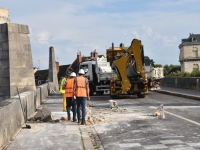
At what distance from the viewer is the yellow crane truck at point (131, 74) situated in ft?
85.7

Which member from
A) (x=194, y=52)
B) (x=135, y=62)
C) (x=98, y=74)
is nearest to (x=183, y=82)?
(x=98, y=74)

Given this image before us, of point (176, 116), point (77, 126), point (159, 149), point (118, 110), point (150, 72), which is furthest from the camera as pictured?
point (150, 72)

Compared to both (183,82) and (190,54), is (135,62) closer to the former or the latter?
(183,82)

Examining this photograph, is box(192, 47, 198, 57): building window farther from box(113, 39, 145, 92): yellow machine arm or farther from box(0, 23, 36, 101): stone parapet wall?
box(0, 23, 36, 101): stone parapet wall

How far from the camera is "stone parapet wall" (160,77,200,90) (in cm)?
3312

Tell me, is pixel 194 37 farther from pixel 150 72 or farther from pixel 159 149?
pixel 159 149

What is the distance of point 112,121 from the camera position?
1434 cm

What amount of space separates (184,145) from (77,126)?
4486 millimetres

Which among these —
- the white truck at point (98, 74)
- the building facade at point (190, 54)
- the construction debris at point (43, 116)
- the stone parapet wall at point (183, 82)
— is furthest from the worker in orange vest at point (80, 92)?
the building facade at point (190, 54)

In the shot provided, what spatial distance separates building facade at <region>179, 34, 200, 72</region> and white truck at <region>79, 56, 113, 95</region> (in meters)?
89.4

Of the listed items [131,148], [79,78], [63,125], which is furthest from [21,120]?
[131,148]

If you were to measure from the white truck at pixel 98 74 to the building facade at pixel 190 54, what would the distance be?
89449 millimetres

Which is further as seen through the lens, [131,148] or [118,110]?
[118,110]

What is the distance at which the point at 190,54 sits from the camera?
120 m
